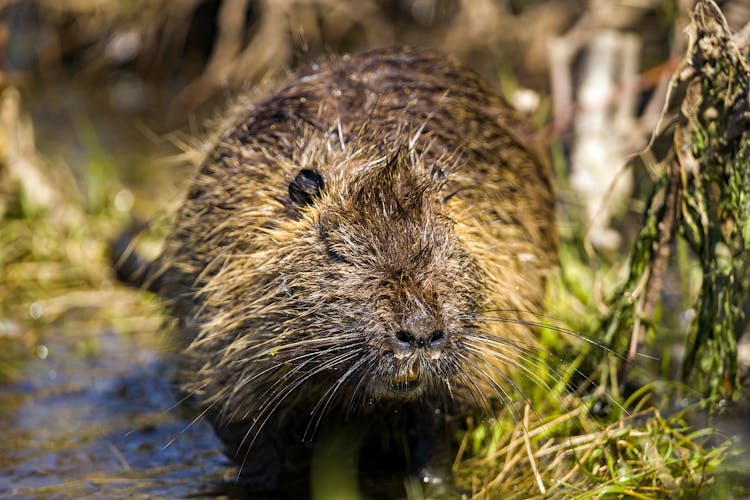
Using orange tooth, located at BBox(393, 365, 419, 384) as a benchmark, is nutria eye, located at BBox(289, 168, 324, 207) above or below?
above

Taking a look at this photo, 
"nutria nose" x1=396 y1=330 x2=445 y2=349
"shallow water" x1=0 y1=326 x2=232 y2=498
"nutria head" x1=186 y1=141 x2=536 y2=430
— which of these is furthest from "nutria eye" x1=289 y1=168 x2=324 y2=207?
"shallow water" x1=0 y1=326 x2=232 y2=498

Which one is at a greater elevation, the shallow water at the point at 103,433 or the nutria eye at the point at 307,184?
the nutria eye at the point at 307,184

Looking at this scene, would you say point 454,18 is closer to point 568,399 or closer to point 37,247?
point 37,247

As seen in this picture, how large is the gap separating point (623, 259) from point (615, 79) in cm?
111

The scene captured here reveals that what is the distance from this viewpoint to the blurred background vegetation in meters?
3.01

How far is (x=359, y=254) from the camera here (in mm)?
2518

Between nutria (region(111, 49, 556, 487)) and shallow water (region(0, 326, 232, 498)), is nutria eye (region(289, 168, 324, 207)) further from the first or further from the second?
shallow water (region(0, 326, 232, 498))

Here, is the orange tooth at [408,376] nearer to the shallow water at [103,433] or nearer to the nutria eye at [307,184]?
the nutria eye at [307,184]

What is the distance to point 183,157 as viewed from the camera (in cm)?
352

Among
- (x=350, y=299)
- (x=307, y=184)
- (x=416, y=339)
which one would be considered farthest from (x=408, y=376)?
(x=307, y=184)

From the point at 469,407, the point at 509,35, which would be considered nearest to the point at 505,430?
the point at 469,407

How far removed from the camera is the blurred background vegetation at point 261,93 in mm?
3012

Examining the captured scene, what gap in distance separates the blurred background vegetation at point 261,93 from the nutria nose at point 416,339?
41 cm

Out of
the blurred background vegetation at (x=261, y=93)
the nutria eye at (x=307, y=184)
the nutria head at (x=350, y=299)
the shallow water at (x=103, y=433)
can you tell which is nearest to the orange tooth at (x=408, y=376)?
the nutria head at (x=350, y=299)
